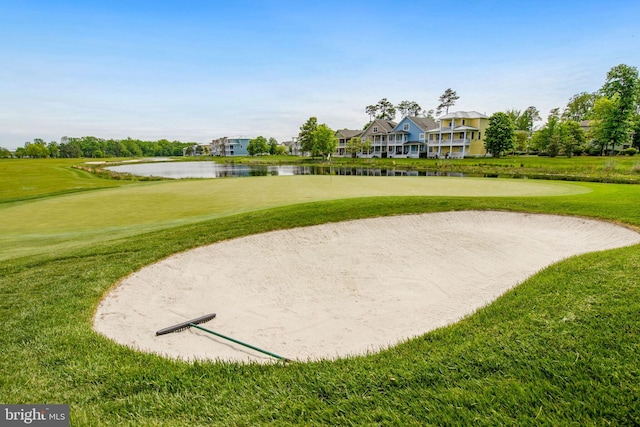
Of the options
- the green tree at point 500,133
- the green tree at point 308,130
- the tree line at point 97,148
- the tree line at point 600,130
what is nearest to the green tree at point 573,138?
the tree line at point 600,130

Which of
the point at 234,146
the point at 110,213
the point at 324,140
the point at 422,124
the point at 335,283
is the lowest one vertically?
the point at 335,283

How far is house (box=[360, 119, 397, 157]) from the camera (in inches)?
2689

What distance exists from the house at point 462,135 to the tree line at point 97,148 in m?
118

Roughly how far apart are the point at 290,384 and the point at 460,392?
1321 mm

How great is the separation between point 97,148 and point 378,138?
116616 millimetres

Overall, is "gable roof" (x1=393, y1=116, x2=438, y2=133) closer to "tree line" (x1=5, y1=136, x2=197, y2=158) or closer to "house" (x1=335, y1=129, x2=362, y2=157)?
"house" (x1=335, y1=129, x2=362, y2=157)

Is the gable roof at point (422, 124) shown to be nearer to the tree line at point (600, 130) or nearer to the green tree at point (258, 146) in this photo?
the tree line at point (600, 130)

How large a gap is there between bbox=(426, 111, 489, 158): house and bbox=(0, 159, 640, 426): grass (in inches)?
2144

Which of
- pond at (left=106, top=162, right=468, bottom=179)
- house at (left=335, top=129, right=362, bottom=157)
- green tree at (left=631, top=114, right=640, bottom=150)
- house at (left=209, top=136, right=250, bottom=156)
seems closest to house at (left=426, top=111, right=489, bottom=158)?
pond at (left=106, top=162, right=468, bottom=179)

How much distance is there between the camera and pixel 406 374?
8.59 feet

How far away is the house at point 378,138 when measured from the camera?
68312 mm

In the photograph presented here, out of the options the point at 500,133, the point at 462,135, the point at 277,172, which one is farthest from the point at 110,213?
the point at 462,135

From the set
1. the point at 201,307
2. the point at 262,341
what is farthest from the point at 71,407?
the point at 201,307

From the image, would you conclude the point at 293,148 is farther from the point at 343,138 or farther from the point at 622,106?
the point at 622,106
